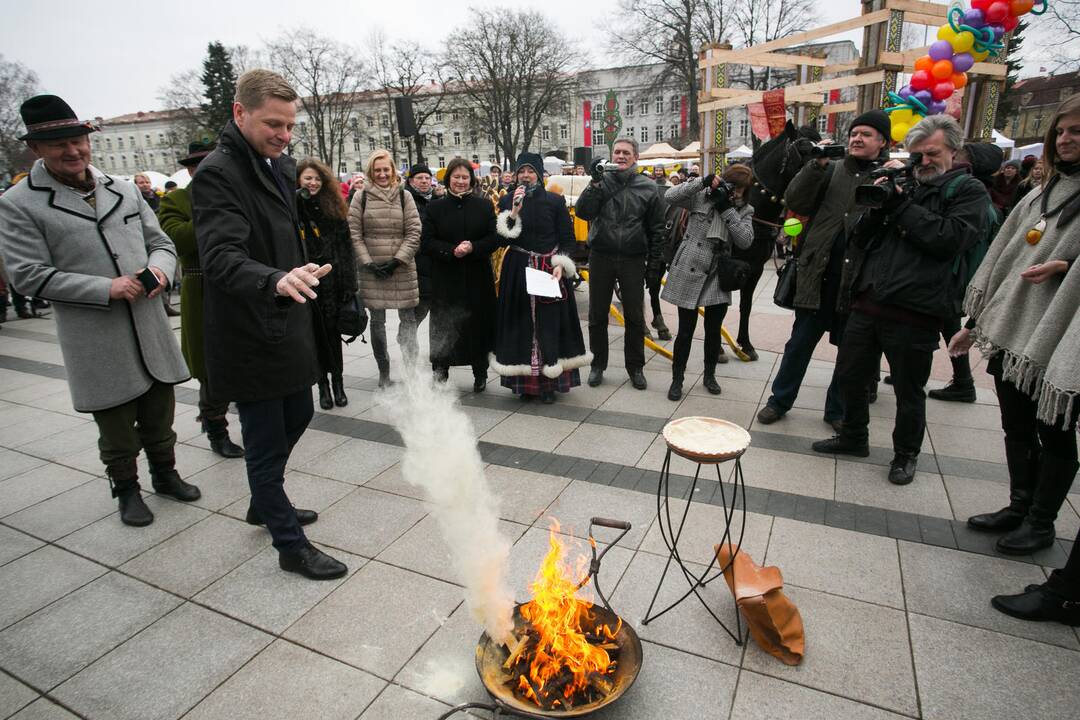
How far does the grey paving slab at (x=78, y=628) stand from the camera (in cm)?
226

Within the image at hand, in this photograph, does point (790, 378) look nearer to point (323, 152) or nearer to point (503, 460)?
point (503, 460)

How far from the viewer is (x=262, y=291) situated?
2.09 m

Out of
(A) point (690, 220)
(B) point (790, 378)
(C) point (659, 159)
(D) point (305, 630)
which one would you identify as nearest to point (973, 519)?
(B) point (790, 378)

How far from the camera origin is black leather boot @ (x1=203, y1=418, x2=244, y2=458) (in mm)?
4109

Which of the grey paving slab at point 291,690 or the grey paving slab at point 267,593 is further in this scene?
the grey paving slab at point 267,593

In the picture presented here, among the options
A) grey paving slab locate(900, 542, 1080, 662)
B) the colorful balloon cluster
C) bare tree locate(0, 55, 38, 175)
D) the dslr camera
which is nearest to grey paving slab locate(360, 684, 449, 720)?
grey paving slab locate(900, 542, 1080, 662)

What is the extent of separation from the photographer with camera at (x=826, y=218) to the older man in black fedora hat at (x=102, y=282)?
409 centimetres

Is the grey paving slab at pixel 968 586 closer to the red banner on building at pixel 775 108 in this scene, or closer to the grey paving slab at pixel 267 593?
the grey paving slab at pixel 267 593

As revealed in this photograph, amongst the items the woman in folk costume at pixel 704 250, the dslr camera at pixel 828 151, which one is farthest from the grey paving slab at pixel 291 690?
the dslr camera at pixel 828 151

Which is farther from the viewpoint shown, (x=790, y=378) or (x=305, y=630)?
(x=790, y=378)

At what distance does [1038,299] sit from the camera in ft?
8.11

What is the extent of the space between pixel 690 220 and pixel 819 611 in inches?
135

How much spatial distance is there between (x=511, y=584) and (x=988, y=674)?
6.04 feet

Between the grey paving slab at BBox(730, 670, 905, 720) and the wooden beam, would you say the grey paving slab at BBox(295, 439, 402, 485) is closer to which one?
the grey paving slab at BBox(730, 670, 905, 720)
